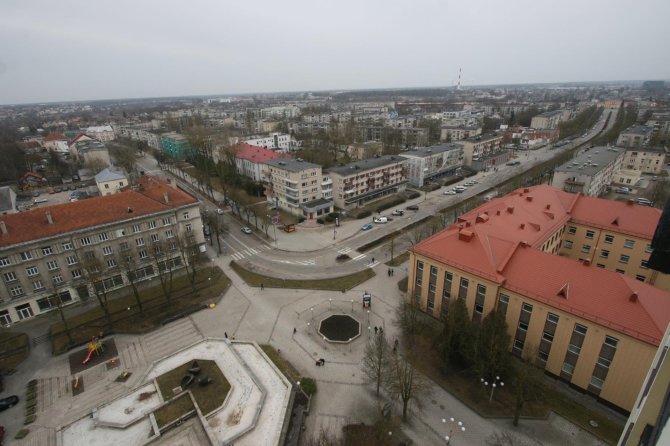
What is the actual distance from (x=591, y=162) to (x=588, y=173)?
10.0 metres

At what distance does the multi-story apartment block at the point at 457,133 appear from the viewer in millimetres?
147000

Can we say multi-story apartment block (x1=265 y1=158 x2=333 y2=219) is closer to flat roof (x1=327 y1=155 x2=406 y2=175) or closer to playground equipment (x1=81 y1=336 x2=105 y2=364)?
flat roof (x1=327 y1=155 x2=406 y2=175)

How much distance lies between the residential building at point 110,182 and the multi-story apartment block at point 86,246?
37166mm

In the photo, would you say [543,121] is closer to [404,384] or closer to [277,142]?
[277,142]

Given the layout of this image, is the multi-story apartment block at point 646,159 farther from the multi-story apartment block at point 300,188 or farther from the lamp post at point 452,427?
the lamp post at point 452,427

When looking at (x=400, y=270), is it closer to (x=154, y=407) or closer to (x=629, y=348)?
(x=629, y=348)

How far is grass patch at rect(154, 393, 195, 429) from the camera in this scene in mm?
28708

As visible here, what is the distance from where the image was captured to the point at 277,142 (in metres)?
139

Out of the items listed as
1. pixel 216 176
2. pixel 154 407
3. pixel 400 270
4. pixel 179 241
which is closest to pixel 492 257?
pixel 400 270

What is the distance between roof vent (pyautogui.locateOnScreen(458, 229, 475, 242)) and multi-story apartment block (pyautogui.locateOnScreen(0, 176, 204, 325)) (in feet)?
129

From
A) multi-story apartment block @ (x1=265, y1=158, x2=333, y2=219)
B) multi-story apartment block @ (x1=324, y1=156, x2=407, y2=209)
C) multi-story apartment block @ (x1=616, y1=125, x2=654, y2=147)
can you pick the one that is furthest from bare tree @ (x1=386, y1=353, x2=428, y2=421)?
multi-story apartment block @ (x1=616, y1=125, x2=654, y2=147)

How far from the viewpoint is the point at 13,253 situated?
41125 millimetres

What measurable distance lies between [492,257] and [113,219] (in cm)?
5050

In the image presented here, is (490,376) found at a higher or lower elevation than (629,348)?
lower
